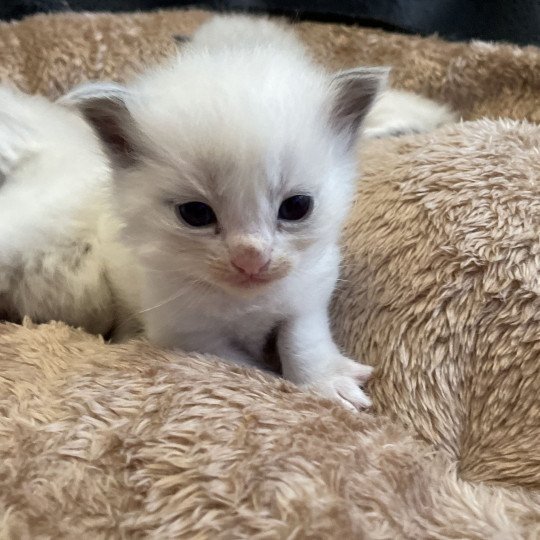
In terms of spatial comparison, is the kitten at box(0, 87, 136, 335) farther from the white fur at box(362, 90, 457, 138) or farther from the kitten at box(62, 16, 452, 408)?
the white fur at box(362, 90, 457, 138)

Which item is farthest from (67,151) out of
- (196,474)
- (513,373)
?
(513,373)

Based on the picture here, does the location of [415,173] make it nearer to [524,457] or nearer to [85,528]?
[524,457]

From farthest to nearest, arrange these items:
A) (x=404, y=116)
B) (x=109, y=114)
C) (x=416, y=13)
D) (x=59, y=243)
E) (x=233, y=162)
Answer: (x=416, y=13) < (x=404, y=116) < (x=59, y=243) < (x=109, y=114) < (x=233, y=162)

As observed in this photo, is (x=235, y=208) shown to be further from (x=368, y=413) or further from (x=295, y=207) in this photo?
(x=368, y=413)

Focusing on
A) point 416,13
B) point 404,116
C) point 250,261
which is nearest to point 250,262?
point 250,261

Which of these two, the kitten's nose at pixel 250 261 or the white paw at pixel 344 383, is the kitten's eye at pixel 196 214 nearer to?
the kitten's nose at pixel 250 261

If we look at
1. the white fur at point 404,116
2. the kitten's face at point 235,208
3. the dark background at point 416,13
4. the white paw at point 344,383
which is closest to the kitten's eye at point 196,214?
the kitten's face at point 235,208

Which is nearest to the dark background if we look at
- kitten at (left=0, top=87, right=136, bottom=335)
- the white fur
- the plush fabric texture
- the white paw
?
the white fur
